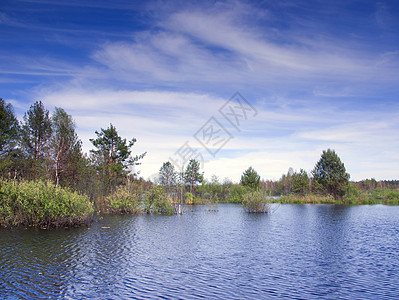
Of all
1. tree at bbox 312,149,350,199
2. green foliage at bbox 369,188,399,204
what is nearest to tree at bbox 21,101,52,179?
tree at bbox 312,149,350,199

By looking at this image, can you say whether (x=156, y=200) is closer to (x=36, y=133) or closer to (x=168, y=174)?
(x=36, y=133)

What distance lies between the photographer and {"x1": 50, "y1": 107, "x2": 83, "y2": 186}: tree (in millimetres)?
33062

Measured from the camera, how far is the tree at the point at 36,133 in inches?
1340

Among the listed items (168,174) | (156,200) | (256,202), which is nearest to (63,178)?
(156,200)

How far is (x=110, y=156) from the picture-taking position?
41875 millimetres

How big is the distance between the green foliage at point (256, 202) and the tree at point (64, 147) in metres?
20.6

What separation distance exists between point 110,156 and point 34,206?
20558 millimetres

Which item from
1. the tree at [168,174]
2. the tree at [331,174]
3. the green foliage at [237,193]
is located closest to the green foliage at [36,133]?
the tree at [168,174]

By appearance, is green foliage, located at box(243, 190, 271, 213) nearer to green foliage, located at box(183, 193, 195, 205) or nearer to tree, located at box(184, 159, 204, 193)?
green foliage, located at box(183, 193, 195, 205)

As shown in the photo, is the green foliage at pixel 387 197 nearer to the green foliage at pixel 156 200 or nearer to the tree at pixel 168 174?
the tree at pixel 168 174

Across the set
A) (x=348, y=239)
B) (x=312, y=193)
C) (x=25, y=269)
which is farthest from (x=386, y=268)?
(x=312, y=193)

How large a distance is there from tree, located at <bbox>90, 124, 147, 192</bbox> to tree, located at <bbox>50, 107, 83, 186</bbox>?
516 cm

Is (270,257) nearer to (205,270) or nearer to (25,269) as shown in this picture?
(205,270)

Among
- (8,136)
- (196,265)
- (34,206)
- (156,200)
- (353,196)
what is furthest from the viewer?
(353,196)
